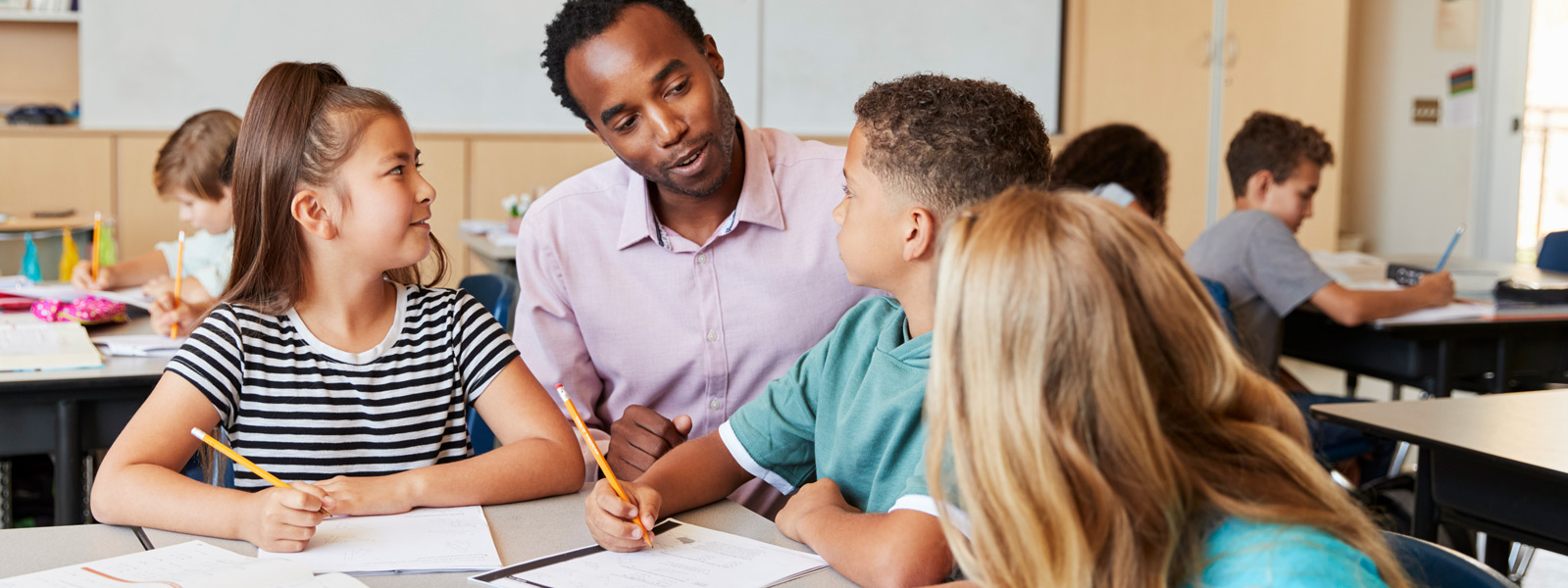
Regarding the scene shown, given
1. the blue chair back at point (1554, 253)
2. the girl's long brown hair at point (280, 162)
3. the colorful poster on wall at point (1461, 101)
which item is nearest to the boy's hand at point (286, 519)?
the girl's long brown hair at point (280, 162)

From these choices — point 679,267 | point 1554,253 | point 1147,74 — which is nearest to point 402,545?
point 679,267

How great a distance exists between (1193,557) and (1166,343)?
13 centimetres

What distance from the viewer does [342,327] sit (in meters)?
1.36

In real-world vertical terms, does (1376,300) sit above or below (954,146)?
below

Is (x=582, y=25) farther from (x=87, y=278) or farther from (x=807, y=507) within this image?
(x=87, y=278)

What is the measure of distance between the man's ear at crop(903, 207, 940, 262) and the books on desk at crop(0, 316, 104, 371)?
55.1 inches

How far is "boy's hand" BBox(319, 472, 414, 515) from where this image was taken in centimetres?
110

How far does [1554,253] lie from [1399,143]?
8.36 feet

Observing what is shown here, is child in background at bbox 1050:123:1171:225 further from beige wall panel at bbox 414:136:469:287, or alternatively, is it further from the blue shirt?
beige wall panel at bbox 414:136:469:287

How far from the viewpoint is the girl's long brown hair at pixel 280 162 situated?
1.34 m

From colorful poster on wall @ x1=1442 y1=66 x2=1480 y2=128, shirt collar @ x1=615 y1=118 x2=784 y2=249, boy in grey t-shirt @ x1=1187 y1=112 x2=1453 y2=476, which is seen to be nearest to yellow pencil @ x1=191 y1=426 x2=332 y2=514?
shirt collar @ x1=615 y1=118 x2=784 y2=249

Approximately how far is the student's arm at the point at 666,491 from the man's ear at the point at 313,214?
0.47m

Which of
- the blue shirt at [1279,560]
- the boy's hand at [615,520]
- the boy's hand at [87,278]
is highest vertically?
the blue shirt at [1279,560]

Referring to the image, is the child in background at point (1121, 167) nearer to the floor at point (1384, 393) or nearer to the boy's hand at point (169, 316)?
the floor at point (1384, 393)
